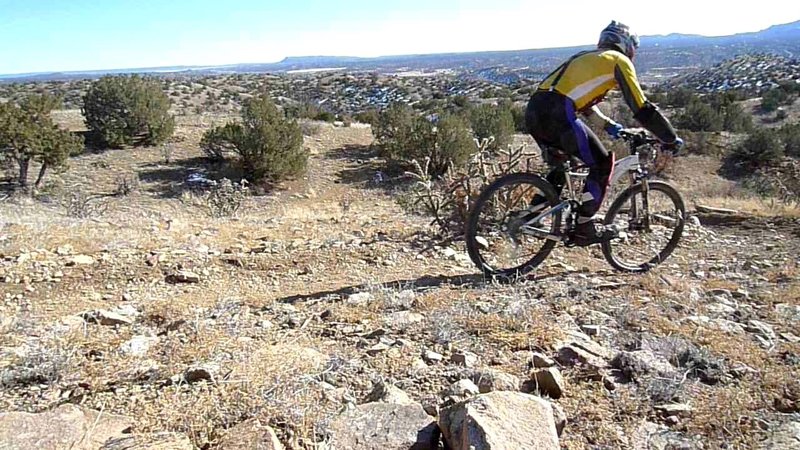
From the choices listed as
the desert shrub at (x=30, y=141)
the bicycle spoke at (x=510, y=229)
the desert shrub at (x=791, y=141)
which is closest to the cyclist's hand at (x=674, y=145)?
the bicycle spoke at (x=510, y=229)

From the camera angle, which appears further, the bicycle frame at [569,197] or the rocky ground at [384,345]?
the bicycle frame at [569,197]

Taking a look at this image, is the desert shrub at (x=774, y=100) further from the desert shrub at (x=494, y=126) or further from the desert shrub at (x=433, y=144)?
the desert shrub at (x=433, y=144)

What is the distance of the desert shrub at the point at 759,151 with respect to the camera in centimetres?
1688

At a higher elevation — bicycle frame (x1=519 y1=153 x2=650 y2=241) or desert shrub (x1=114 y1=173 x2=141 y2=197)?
bicycle frame (x1=519 y1=153 x2=650 y2=241)

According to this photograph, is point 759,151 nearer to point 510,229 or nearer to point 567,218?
point 567,218

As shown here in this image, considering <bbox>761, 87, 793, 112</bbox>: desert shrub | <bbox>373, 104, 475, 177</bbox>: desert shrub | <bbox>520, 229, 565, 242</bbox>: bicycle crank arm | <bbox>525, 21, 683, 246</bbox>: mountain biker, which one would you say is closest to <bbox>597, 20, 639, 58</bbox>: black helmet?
<bbox>525, 21, 683, 246</bbox>: mountain biker

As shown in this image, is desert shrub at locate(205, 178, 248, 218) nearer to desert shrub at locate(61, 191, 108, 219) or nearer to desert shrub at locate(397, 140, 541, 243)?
desert shrub at locate(61, 191, 108, 219)

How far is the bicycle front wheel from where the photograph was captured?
4301 millimetres

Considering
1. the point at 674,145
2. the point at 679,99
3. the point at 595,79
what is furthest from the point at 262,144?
the point at 679,99

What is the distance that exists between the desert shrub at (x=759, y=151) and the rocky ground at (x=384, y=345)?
13.6 metres

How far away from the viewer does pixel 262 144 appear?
559 inches

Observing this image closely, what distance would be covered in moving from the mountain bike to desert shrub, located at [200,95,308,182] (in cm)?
1027

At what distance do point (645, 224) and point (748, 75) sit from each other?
54.5m

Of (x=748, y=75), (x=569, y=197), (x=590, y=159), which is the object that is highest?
(x=748, y=75)
